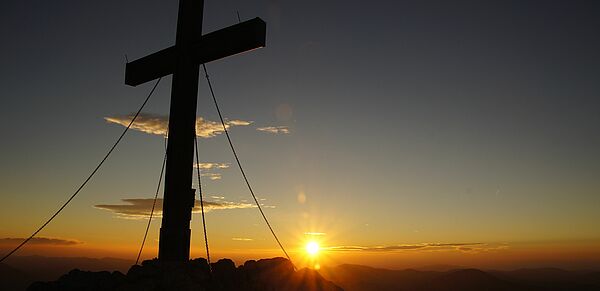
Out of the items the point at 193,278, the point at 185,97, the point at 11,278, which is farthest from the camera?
the point at 11,278

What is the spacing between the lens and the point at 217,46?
7.53 metres

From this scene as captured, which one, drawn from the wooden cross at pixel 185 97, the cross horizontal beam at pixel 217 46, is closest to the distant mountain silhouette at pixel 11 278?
the cross horizontal beam at pixel 217 46

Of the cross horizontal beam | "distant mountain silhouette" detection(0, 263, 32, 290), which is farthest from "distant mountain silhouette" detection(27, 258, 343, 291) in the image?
"distant mountain silhouette" detection(0, 263, 32, 290)

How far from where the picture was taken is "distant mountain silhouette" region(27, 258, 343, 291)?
235 inches

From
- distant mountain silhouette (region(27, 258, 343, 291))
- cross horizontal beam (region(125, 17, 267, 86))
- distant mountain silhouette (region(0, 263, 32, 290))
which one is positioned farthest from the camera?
distant mountain silhouette (region(0, 263, 32, 290))

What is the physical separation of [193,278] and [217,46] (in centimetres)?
381

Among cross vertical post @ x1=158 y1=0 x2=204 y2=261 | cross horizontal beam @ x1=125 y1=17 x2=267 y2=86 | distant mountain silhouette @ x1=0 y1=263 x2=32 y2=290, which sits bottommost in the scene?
distant mountain silhouette @ x1=0 y1=263 x2=32 y2=290

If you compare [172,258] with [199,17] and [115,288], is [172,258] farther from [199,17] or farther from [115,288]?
[199,17]

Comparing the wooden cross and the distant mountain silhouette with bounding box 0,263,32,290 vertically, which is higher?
the wooden cross

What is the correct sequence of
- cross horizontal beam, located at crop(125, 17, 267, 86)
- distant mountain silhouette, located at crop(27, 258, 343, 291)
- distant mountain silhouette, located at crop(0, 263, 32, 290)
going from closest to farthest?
distant mountain silhouette, located at crop(27, 258, 343, 291) → cross horizontal beam, located at crop(125, 17, 267, 86) → distant mountain silhouette, located at crop(0, 263, 32, 290)

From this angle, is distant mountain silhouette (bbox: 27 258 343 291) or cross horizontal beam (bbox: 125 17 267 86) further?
cross horizontal beam (bbox: 125 17 267 86)

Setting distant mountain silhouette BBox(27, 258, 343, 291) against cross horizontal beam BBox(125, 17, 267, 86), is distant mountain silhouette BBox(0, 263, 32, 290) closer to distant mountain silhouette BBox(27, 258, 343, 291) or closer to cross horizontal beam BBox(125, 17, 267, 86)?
cross horizontal beam BBox(125, 17, 267, 86)

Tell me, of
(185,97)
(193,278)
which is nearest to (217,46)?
(185,97)

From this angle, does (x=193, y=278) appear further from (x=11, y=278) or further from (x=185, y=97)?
(x=11, y=278)
